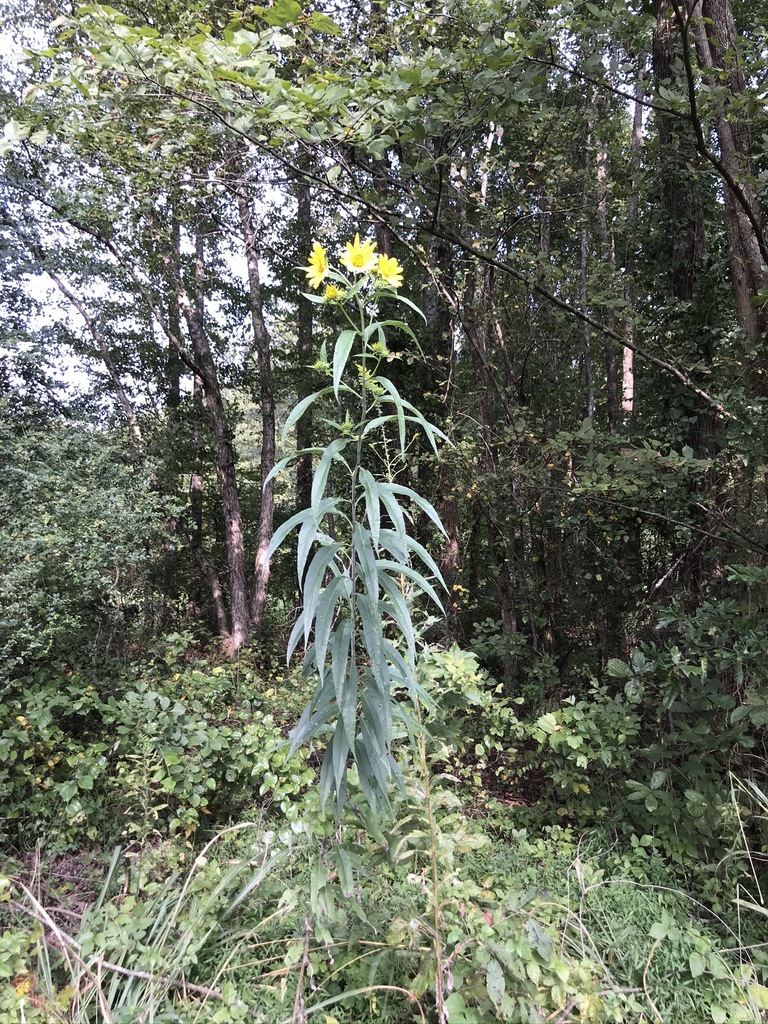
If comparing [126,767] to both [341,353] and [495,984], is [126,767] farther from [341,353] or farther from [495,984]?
[341,353]

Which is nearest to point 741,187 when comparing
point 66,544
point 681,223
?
point 681,223

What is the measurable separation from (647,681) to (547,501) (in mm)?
1540

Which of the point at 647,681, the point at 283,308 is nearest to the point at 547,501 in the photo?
the point at 647,681

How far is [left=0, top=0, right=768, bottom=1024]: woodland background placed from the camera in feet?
4.92

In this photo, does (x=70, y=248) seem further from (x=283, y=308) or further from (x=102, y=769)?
(x=102, y=769)

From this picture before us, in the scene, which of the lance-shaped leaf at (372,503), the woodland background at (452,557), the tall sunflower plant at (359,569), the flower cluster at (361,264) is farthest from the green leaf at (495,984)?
the flower cluster at (361,264)

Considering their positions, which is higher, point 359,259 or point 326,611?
point 359,259

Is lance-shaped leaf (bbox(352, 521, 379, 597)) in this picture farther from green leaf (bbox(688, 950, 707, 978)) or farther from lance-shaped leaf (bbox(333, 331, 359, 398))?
green leaf (bbox(688, 950, 707, 978))

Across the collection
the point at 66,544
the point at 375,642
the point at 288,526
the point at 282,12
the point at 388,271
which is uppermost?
the point at 282,12

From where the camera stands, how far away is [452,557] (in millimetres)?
4867

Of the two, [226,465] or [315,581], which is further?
[226,465]

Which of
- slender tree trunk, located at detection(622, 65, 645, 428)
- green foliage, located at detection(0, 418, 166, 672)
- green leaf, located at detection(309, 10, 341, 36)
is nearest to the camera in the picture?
green leaf, located at detection(309, 10, 341, 36)

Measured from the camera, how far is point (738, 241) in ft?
7.62

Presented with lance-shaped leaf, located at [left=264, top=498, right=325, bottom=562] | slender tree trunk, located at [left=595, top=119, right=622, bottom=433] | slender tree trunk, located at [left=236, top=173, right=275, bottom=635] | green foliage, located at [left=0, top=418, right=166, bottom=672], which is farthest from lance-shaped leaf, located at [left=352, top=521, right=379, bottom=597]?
slender tree trunk, located at [left=236, top=173, right=275, bottom=635]
